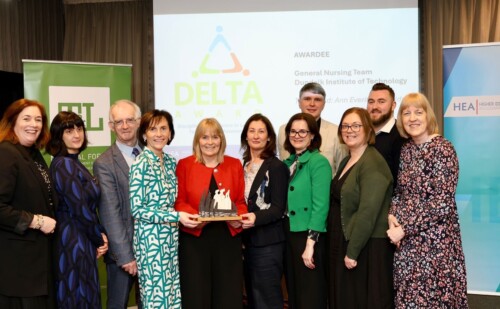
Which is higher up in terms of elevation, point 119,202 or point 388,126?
point 388,126

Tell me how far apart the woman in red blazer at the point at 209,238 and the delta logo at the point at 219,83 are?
2.37 metres

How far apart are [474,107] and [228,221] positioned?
275cm

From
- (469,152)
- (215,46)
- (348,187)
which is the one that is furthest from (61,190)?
(469,152)

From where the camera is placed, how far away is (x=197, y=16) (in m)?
5.57

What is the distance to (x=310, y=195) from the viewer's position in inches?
129

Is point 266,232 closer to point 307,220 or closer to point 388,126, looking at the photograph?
point 307,220

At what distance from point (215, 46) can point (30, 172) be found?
310 cm

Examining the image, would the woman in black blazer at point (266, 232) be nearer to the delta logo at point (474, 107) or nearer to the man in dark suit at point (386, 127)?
the man in dark suit at point (386, 127)

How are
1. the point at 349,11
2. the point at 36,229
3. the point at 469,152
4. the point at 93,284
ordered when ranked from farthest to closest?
the point at 349,11 → the point at 469,152 → the point at 93,284 → the point at 36,229

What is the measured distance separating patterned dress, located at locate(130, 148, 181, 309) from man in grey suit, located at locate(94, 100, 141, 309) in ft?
0.39

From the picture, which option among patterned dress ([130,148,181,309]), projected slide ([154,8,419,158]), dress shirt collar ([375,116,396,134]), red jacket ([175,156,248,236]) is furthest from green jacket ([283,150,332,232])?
projected slide ([154,8,419,158])

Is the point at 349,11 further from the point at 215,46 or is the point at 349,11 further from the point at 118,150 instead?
the point at 118,150

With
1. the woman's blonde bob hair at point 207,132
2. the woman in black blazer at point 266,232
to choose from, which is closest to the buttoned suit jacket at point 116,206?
the woman's blonde bob hair at point 207,132

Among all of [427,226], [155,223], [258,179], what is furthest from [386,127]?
[155,223]
